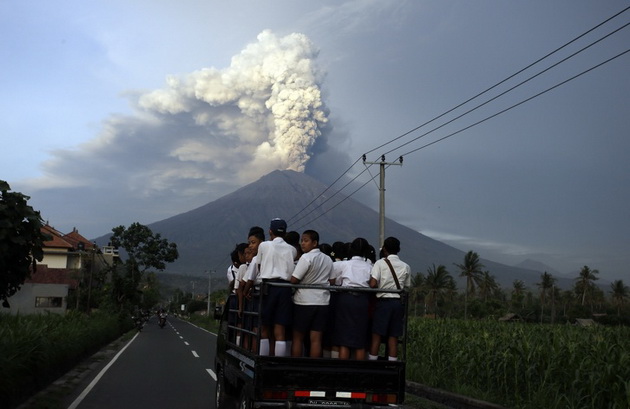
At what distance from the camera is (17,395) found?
32.1ft

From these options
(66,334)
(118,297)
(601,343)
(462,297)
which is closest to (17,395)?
(66,334)

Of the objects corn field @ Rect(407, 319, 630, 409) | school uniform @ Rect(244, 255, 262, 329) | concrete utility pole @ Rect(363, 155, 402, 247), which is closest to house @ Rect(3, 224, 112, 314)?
concrete utility pole @ Rect(363, 155, 402, 247)

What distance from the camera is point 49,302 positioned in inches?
2223

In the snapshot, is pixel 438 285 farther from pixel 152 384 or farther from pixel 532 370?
pixel 532 370

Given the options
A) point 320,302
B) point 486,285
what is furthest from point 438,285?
point 320,302

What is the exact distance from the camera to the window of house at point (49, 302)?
183 feet

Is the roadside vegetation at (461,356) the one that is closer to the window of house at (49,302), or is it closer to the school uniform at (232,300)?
the school uniform at (232,300)

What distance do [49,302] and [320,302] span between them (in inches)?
2176

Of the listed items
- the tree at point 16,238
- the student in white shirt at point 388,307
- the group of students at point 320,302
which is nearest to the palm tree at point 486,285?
the student in white shirt at point 388,307

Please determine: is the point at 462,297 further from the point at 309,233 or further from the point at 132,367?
the point at 309,233

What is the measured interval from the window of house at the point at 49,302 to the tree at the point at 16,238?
52.0 meters

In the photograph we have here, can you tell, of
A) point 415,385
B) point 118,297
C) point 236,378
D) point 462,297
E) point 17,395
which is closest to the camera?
point 236,378

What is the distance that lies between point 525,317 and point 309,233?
89.3 meters

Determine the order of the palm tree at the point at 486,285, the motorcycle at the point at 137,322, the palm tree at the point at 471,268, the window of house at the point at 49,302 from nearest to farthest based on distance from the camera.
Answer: the motorcycle at the point at 137,322, the window of house at the point at 49,302, the palm tree at the point at 471,268, the palm tree at the point at 486,285
